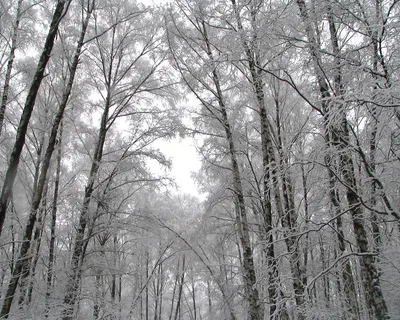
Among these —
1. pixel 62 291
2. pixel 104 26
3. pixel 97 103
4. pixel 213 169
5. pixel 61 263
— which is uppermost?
pixel 104 26

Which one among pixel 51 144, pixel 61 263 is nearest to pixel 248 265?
pixel 51 144

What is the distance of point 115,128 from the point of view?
1130 centimetres

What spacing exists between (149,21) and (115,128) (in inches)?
179

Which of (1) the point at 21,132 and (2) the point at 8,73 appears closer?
(1) the point at 21,132

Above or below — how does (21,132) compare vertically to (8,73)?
below

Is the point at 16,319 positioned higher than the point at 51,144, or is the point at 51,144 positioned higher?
the point at 51,144

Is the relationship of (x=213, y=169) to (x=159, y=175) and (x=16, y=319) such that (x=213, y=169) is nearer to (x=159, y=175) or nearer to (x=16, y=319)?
(x=159, y=175)

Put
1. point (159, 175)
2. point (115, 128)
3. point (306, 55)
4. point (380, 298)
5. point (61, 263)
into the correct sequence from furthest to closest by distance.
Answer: point (115, 128), point (159, 175), point (61, 263), point (306, 55), point (380, 298)

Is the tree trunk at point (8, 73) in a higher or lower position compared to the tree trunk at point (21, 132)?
higher

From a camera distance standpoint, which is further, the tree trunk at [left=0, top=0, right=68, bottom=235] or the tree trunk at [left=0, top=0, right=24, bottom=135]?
the tree trunk at [left=0, top=0, right=24, bottom=135]

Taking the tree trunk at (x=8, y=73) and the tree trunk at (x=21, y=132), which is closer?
the tree trunk at (x=21, y=132)

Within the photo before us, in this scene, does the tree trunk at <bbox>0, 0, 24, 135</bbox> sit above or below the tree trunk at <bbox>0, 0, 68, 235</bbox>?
above

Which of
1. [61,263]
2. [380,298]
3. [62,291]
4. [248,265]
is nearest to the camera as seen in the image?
[380,298]

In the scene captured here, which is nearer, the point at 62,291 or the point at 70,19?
the point at 62,291
